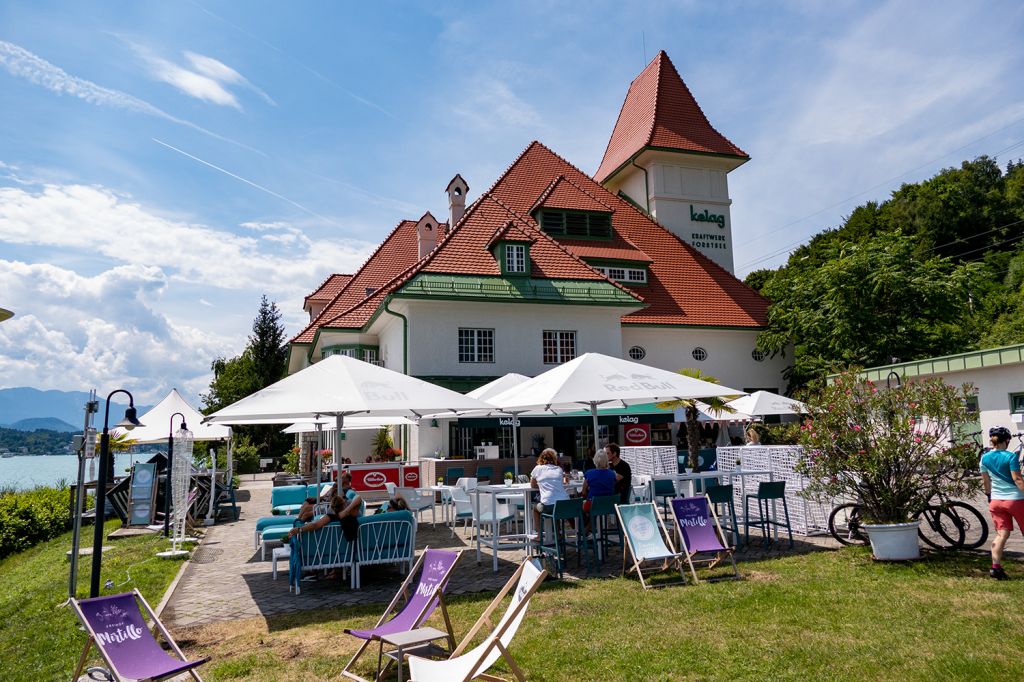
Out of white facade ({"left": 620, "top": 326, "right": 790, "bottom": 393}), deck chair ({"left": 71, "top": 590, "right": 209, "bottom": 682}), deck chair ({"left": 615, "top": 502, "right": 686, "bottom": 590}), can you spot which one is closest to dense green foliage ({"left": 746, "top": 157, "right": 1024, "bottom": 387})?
white facade ({"left": 620, "top": 326, "right": 790, "bottom": 393})

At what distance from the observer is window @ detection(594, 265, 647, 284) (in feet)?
97.0

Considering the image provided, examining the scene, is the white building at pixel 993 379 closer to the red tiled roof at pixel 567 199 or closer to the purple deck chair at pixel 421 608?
the purple deck chair at pixel 421 608

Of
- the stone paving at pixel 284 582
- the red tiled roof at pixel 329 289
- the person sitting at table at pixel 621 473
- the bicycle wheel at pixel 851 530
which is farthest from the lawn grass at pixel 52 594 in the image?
the red tiled roof at pixel 329 289

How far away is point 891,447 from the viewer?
350 inches

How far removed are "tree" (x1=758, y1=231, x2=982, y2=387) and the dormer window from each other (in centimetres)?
863

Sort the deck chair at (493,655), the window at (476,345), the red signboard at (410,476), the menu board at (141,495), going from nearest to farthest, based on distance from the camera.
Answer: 1. the deck chair at (493,655)
2. the menu board at (141,495)
3. the red signboard at (410,476)
4. the window at (476,345)

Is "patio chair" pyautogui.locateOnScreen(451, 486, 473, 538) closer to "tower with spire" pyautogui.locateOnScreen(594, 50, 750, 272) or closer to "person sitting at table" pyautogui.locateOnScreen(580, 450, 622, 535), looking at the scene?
"person sitting at table" pyautogui.locateOnScreen(580, 450, 622, 535)

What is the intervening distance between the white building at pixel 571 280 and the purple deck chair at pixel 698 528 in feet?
40.2

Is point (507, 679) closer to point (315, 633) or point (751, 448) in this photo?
point (315, 633)

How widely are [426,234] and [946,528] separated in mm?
27815

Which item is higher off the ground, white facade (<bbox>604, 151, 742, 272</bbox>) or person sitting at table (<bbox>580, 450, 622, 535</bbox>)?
white facade (<bbox>604, 151, 742, 272</bbox>)

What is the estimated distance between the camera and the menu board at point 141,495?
56.0 feet

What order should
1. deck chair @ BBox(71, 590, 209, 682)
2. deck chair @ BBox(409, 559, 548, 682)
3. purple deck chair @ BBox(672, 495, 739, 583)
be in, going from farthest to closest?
purple deck chair @ BBox(672, 495, 739, 583) < deck chair @ BBox(71, 590, 209, 682) < deck chair @ BBox(409, 559, 548, 682)

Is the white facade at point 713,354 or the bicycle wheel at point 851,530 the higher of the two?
the white facade at point 713,354
